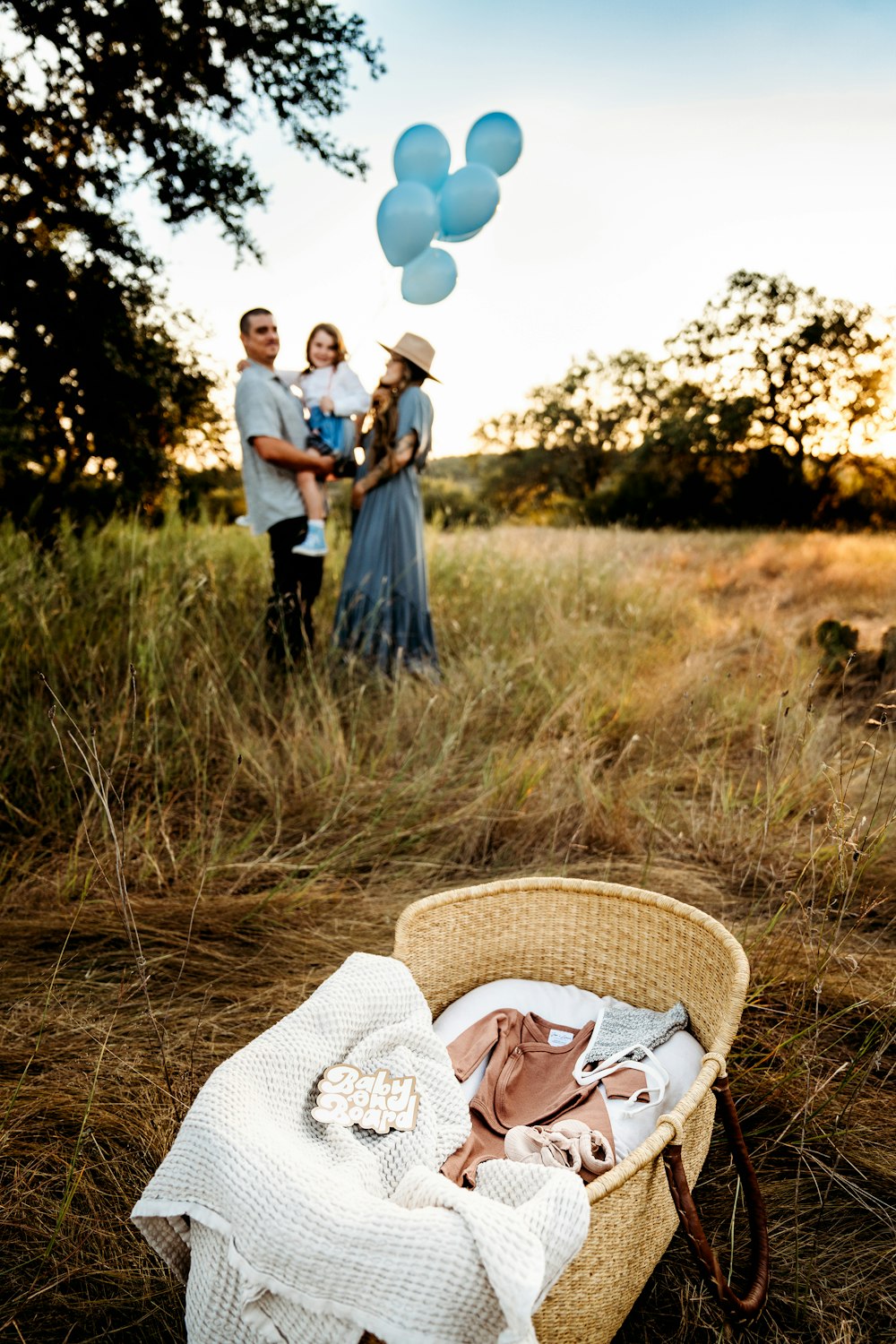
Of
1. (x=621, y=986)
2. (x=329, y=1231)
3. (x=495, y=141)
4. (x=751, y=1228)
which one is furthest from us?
(x=495, y=141)

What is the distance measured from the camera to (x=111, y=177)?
401 centimetres

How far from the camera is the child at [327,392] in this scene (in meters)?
3.72

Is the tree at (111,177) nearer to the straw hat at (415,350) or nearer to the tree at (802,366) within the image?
the straw hat at (415,350)

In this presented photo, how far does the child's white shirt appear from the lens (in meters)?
3.74

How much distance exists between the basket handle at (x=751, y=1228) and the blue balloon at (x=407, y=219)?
11.0 ft

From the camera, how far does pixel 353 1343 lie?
95cm

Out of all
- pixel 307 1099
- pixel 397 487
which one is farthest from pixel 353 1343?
pixel 397 487

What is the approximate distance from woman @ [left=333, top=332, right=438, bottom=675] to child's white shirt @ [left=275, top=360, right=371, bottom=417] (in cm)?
12

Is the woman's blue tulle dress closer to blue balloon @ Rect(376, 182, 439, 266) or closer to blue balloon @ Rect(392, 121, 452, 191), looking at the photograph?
blue balloon @ Rect(376, 182, 439, 266)

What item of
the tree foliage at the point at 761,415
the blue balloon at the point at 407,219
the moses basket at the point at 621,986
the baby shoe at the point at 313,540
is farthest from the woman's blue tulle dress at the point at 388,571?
the tree foliage at the point at 761,415

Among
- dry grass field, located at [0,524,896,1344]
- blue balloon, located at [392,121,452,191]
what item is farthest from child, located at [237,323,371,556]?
dry grass field, located at [0,524,896,1344]

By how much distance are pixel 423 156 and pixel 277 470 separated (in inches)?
56.0

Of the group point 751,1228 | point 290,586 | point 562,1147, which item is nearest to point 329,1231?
point 562,1147

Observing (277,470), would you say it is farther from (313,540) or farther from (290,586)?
(290,586)
